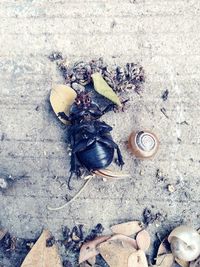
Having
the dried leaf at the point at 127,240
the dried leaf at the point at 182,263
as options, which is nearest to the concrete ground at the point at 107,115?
the dried leaf at the point at 127,240

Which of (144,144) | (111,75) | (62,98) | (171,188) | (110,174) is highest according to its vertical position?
(111,75)

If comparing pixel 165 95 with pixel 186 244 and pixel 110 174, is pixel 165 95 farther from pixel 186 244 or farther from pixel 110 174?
pixel 186 244

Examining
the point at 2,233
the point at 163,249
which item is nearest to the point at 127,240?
the point at 163,249

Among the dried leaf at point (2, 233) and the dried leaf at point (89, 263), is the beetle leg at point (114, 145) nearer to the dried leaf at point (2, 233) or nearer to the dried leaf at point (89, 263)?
the dried leaf at point (89, 263)

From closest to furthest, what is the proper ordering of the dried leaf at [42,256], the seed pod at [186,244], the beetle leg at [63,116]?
the seed pod at [186,244]
the dried leaf at [42,256]
the beetle leg at [63,116]

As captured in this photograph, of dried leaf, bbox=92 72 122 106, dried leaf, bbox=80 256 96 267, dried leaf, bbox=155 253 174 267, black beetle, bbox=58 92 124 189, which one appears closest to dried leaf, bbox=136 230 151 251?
dried leaf, bbox=155 253 174 267

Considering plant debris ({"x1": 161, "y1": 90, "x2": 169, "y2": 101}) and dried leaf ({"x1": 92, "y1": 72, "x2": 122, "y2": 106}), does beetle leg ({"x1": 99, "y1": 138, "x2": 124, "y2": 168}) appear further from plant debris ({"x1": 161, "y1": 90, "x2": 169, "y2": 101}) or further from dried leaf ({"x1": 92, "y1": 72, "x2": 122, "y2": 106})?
plant debris ({"x1": 161, "y1": 90, "x2": 169, "y2": 101})
